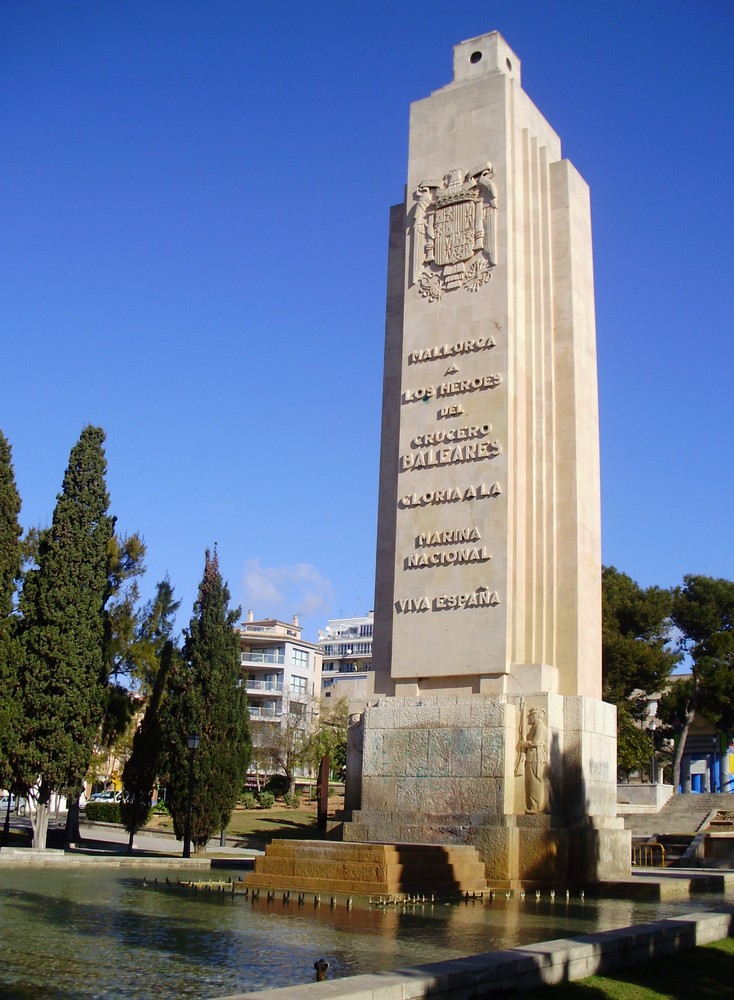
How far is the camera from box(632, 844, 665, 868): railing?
98.7 feet

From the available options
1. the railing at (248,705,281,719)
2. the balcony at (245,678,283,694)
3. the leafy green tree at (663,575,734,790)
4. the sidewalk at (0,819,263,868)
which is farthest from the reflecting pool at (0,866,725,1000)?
the balcony at (245,678,283,694)

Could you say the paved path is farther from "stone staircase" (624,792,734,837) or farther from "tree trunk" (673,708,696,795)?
"tree trunk" (673,708,696,795)

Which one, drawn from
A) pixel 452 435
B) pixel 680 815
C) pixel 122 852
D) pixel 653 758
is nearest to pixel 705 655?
pixel 653 758

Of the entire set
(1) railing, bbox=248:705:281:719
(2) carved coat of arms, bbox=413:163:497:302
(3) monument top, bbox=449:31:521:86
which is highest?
(3) monument top, bbox=449:31:521:86

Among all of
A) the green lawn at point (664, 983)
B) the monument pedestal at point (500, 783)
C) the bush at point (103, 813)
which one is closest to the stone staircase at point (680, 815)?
the monument pedestal at point (500, 783)

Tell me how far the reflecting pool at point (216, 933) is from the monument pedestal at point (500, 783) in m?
1.72

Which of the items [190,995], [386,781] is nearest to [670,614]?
[386,781]

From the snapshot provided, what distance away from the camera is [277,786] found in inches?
2144

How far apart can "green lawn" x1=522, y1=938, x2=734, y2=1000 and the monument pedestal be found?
7.60m

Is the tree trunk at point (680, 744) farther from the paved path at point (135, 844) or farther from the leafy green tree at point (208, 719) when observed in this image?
the leafy green tree at point (208, 719)

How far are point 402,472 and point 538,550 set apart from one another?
303cm

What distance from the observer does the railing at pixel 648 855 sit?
30098mm

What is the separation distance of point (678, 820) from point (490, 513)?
77.3 feet

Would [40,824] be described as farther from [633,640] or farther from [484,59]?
[633,640]
